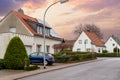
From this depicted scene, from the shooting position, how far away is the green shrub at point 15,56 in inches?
1106

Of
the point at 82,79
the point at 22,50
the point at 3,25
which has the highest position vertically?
the point at 3,25

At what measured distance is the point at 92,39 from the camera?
99188mm

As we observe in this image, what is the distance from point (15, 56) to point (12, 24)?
2150 centimetres

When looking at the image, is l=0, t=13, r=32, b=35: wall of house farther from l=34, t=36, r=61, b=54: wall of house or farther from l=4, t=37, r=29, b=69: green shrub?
l=4, t=37, r=29, b=69: green shrub

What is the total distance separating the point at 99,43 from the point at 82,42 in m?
7.12

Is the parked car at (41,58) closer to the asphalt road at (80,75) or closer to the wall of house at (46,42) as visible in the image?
the asphalt road at (80,75)

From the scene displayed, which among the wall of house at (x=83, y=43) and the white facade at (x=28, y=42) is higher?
the wall of house at (x=83, y=43)

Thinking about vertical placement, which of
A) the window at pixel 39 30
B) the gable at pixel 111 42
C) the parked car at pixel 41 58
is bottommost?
the parked car at pixel 41 58

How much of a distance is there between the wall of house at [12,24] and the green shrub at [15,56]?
767 inches

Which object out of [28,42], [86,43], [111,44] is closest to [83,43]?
[86,43]

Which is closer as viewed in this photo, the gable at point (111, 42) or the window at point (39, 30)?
the window at point (39, 30)

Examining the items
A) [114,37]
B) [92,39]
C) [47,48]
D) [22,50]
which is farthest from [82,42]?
[22,50]

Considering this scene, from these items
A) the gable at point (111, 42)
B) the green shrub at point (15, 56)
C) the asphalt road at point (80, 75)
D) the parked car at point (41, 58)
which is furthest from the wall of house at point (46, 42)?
the gable at point (111, 42)

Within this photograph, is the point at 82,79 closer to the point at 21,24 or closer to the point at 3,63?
the point at 3,63
